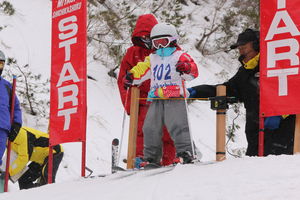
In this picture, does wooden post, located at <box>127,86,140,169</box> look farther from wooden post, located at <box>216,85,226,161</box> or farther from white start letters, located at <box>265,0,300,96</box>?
white start letters, located at <box>265,0,300,96</box>

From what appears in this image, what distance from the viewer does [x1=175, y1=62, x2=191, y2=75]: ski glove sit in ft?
18.5

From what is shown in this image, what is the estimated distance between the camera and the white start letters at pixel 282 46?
5.21 m

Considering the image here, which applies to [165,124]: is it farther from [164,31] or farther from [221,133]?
[164,31]

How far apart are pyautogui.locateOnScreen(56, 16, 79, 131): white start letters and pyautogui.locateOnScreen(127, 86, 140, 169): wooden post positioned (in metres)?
0.58

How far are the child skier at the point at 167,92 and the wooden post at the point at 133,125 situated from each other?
172 millimetres

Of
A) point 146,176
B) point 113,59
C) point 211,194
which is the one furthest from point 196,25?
point 211,194

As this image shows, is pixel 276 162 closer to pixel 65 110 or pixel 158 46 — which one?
pixel 158 46

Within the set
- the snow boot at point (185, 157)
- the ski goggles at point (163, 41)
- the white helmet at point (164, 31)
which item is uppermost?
the white helmet at point (164, 31)

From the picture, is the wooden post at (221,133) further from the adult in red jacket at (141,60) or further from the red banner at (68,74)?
the red banner at (68,74)

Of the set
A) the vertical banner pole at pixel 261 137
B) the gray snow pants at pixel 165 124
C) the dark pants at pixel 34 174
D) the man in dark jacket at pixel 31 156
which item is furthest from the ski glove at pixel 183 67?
the dark pants at pixel 34 174

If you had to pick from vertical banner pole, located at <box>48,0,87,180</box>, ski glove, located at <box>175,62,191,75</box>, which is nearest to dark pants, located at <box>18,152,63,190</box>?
vertical banner pole, located at <box>48,0,87,180</box>

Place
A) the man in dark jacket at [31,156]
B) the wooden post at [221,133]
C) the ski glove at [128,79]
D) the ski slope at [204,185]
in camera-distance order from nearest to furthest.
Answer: the ski slope at [204,185]
the wooden post at [221,133]
the ski glove at [128,79]
the man in dark jacket at [31,156]

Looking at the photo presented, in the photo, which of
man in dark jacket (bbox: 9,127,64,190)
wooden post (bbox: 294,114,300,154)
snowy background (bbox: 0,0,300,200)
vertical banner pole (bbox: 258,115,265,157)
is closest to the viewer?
snowy background (bbox: 0,0,300,200)

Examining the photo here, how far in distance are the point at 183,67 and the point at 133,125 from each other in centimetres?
84
